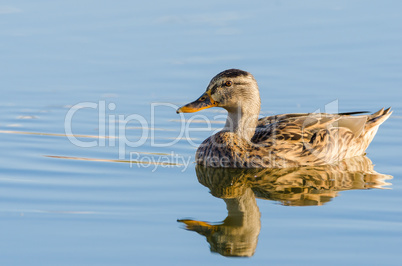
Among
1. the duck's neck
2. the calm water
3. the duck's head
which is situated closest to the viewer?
the calm water

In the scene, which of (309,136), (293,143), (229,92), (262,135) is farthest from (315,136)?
(229,92)

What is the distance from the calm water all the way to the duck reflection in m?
0.02

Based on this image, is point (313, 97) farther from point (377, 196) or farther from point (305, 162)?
point (377, 196)

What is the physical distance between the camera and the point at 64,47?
1482 cm

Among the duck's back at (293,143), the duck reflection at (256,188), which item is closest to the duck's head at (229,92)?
the duck's back at (293,143)

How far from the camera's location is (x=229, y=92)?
10.4 metres

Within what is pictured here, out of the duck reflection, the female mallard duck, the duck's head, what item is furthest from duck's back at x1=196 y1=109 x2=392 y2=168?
the duck's head

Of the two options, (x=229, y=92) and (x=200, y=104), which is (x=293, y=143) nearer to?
(x=229, y=92)

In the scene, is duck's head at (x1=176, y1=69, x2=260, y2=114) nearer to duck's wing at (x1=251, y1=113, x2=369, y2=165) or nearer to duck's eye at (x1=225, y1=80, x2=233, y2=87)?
duck's eye at (x1=225, y1=80, x2=233, y2=87)

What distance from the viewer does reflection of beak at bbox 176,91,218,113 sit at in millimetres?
10172

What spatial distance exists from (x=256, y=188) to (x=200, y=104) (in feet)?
5.78

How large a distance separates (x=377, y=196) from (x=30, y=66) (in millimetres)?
7908

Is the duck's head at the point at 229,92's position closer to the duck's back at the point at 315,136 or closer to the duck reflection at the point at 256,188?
the duck's back at the point at 315,136

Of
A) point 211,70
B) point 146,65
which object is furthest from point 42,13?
point 211,70
